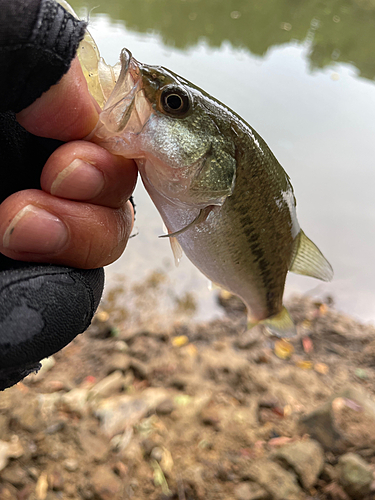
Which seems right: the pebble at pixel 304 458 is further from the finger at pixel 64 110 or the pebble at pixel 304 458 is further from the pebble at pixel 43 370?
the finger at pixel 64 110

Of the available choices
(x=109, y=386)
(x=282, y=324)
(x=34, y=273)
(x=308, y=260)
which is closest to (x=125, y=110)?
(x=34, y=273)

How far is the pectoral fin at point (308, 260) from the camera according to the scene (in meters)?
1.73

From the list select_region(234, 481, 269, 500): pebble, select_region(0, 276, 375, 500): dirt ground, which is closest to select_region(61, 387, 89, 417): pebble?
select_region(0, 276, 375, 500): dirt ground

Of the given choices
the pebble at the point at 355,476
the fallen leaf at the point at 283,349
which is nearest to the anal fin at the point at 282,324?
the pebble at the point at 355,476

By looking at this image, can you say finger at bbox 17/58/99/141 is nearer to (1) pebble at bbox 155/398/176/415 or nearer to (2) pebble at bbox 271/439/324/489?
(1) pebble at bbox 155/398/176/415

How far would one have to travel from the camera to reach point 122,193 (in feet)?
4.11

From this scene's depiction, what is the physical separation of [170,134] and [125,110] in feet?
0.54

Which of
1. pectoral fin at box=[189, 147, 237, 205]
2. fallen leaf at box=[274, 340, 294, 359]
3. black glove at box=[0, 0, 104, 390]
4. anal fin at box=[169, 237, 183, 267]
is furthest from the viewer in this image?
fallen leaf at box=[274, 340, 294, 359]

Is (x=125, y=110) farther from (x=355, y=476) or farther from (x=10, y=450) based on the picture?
(x=355, y=476)

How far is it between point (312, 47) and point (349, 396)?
9.99 m

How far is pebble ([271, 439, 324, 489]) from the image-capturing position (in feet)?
8.11

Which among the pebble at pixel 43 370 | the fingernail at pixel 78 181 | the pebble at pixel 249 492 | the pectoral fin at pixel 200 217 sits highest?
the fingernail at pixel 78 181

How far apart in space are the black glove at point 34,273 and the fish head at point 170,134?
19 centimetres

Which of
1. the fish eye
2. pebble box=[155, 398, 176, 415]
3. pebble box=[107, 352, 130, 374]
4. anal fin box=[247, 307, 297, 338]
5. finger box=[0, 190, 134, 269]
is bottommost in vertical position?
pebble box=[107, 352, 130, 374]
